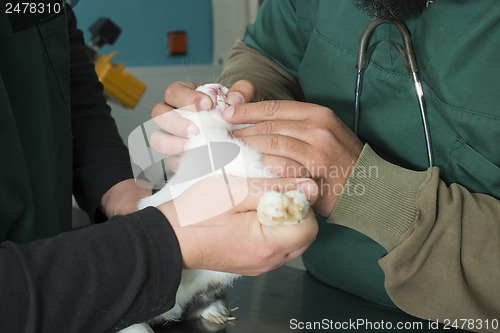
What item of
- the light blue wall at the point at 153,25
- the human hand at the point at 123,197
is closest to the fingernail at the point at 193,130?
the human hand at the point at 123,197

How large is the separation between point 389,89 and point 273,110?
9.9 inches

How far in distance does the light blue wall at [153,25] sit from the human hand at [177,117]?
139 centimetres

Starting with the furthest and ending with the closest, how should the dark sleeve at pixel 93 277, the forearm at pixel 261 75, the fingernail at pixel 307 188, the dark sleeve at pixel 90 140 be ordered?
the forearm at pixel 261 75 < the dark sleeve at pixel 90 140 < the fingernail at pixel 307 188 < the dark sleeve at pixel 93 277

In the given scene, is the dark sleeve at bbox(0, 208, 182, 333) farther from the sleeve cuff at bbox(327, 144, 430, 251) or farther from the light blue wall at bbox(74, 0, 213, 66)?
the light blue wall at bbox(74, 0, 213, 66)

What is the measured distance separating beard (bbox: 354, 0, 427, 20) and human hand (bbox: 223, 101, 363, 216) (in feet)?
0.71

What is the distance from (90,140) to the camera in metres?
0.86

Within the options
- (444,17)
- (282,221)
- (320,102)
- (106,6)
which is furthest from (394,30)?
(106,6)

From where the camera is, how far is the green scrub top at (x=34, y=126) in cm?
A: 62

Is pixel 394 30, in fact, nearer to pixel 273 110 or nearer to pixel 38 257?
pixel 273 110

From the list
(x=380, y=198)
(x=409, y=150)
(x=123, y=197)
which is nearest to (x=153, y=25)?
(x=123, y=197)

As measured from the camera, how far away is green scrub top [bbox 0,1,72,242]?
0.62 meters

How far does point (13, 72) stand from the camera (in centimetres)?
66

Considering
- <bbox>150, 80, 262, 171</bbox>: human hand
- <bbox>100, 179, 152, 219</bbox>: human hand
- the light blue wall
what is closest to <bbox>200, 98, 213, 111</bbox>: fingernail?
<bbox>150, 80, 262, 171</bbox>: human hand

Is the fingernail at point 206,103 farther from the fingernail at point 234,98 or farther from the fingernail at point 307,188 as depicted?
the fingernail at point 307,188
